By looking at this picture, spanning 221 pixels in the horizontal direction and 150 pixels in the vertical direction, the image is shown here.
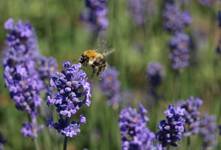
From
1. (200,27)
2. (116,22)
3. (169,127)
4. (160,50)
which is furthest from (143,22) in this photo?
(169,127)

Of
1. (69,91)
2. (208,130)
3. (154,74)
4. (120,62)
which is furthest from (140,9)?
(69,91)

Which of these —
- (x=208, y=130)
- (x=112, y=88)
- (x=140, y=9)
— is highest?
(x=140, y=9)

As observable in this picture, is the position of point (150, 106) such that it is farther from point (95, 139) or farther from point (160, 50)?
point (160, 50)

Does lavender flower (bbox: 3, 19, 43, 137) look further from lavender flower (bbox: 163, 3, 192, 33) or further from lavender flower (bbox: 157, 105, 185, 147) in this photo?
lavender flower (bbox: 163, 3, 192, 33)

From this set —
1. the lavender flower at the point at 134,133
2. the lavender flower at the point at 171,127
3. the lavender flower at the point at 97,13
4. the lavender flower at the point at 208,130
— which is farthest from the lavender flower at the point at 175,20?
the lavender flower at the point at 134,133

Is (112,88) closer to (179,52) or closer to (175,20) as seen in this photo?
(179,52)

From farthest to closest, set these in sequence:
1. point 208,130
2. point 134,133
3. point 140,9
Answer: point 140,9 → point 208,130 → point 134,133

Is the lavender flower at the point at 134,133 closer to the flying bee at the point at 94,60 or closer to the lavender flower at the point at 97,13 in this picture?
the flying bee at the point at 94,60
